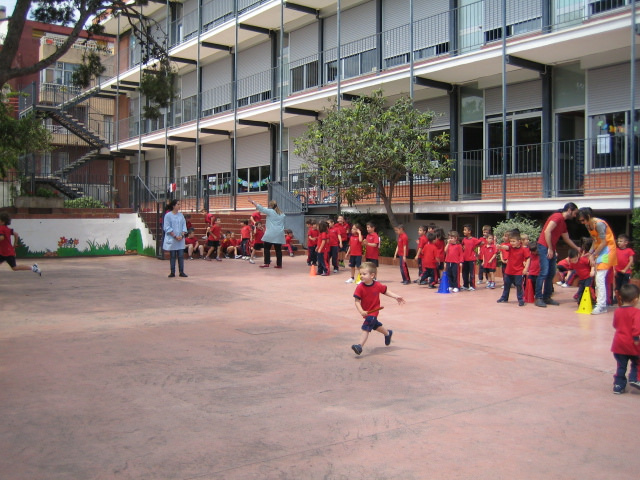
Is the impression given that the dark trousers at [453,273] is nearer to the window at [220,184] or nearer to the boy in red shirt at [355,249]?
the boy in red shirt at [355,249]

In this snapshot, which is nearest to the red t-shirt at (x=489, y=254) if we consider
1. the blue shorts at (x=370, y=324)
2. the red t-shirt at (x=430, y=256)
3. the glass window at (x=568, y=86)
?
the red t-shirt at (x=430, y=256)

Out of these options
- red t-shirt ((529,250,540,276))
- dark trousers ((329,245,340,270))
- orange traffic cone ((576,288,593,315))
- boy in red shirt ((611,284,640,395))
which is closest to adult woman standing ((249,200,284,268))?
dark trousers ((329,245,340,270))

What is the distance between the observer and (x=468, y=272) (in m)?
13.3

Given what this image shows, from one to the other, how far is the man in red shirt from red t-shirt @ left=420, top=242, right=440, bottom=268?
2.79 metres

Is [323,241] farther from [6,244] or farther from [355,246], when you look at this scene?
[6,244]

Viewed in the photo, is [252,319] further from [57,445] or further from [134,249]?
[134,249]

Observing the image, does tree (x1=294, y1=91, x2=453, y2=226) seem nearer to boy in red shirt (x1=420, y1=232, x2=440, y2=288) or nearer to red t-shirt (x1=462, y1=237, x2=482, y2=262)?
boy in red shirt (x1=420, y1=232, x2=440, y2=288)

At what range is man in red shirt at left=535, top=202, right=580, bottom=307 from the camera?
10.6 m

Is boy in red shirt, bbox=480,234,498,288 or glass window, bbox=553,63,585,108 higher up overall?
glass window, bbox=553,63,585,108

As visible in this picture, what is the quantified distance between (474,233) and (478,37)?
5.93 meters

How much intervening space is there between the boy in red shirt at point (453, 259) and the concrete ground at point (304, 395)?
2347 mm

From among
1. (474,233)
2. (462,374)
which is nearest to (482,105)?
(474,233)

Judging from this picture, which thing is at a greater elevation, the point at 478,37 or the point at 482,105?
the point at 478,37

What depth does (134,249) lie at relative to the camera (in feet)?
71.0
